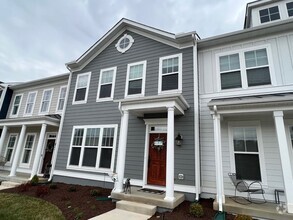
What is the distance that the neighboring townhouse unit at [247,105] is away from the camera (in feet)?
16.9

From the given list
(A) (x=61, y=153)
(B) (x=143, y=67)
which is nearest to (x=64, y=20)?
(B) (x=143, y=67)

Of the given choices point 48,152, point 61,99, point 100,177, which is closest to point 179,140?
point 100,177

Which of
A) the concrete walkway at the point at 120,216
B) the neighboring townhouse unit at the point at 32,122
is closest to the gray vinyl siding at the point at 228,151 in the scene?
the concrete walkway at the point at 120,216

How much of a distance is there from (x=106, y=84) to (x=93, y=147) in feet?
11.1

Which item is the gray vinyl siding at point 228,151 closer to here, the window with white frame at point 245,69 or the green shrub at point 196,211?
the window with white frame at point 245,69

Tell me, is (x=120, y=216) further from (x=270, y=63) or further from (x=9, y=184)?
(x=9, y=184)

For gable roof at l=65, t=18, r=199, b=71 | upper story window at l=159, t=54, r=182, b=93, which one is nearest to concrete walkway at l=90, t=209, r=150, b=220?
upper story window at l=159, t=54, r=182, b=93

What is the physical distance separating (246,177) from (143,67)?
20.1 feet

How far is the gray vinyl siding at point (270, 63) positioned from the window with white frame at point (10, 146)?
13376mm

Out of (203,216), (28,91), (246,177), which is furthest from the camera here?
(28,91)

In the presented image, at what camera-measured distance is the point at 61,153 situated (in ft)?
29.9

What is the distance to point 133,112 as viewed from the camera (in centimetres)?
705

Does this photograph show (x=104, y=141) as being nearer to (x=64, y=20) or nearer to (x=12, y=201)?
(x=12, y=201)

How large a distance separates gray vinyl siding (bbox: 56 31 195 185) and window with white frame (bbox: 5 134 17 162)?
567 centimetres
